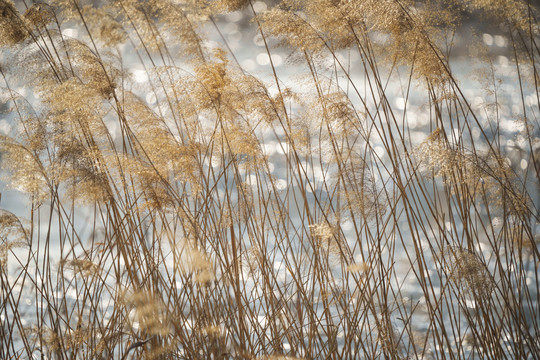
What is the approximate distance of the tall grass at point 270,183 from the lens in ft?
5.35

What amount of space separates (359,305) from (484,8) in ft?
4.75

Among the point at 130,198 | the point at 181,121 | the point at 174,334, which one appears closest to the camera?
the point at 174,334

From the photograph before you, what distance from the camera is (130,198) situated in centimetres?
174

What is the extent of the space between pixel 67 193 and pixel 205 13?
0.97 m

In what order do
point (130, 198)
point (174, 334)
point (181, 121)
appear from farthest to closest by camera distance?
point (181, 121) < point (130, 198) < point (174, 334)

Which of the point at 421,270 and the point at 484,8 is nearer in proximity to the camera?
the point at 421,270

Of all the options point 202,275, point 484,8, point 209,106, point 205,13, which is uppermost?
point 205,13

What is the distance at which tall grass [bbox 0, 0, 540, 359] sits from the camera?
1631 mm

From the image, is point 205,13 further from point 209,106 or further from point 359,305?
point 359,305

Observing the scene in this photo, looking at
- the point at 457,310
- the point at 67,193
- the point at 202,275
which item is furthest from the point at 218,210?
the point at 457,310

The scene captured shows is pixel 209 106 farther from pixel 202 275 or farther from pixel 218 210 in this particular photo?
pixel 202 275

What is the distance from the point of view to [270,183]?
185cm

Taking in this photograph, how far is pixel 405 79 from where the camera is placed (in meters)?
1.94

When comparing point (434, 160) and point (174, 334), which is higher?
point (434, 160)
